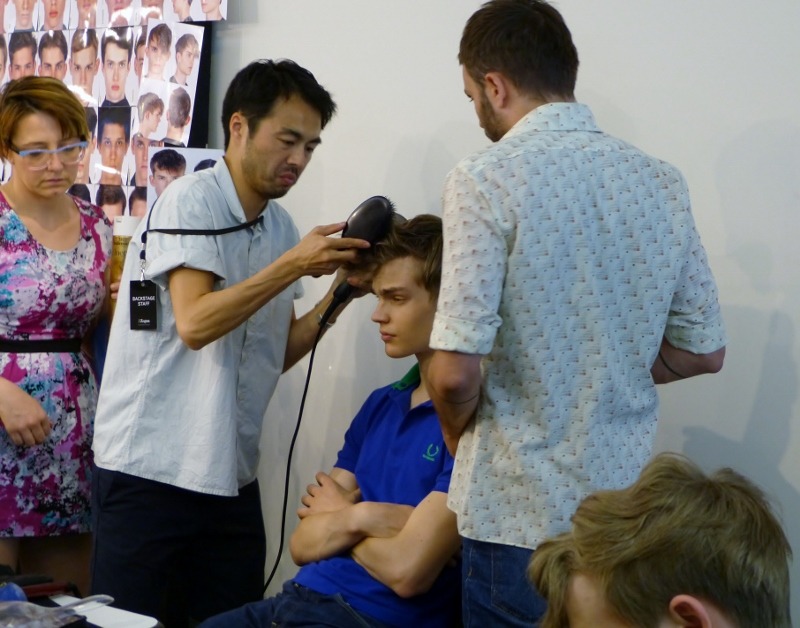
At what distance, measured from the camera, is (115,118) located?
3082 mm

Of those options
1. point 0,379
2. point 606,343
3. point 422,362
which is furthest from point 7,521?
point 606,343

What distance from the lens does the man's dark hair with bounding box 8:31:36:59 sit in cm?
329

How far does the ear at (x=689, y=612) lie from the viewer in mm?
925

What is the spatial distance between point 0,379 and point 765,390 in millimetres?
1672

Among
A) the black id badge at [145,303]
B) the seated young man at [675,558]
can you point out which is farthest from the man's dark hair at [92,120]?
the seated young man at [675,558]

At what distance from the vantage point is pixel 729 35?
6.40 feet

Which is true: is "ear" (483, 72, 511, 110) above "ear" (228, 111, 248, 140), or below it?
above

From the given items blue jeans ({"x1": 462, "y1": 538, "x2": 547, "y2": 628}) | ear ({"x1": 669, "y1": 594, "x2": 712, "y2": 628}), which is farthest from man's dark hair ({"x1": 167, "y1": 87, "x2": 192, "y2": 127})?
ear ({"x1": 669, "y1": 594, "x2": 712, "y2": 628})

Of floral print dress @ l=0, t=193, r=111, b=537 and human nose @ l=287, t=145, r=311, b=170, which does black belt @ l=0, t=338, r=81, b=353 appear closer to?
floral print dress @ l=0, t=193, r=111, b=537

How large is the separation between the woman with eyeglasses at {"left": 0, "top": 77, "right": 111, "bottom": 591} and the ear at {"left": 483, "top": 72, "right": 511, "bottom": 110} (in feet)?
4.17

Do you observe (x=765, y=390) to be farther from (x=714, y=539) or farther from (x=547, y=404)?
(x=714, y=539)

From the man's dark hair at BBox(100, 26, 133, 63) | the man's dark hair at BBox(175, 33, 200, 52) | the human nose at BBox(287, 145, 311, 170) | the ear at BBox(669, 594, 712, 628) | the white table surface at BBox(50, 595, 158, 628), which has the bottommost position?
the white table surface at BBox(50, 595, 158, 628)

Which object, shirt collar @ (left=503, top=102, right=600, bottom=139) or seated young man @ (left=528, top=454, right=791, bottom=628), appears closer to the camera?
seated young man @ (left=528, top=454, right=791, bottom=628)

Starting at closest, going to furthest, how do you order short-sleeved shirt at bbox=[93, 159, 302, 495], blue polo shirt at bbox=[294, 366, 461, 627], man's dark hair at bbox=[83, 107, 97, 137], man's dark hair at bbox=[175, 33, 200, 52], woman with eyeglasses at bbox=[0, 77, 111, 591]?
blue polo shirt at bbox=[294, 366, 461, 627], short-sleeved shirt at bbox=[93, 159, 302, 495], woman with eyeglasses at bbox=[0, 77, 111, 591], man's dark hair at bbox=[175, 33, 200, 52], man's dark hair at bbox=[83, 107, 97, 137]
